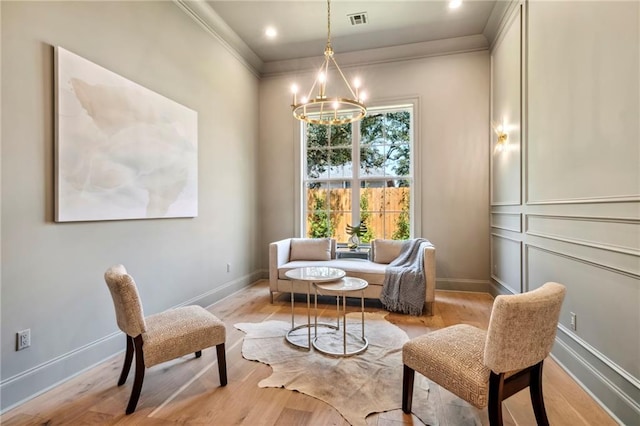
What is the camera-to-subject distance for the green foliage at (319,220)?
4910 mm

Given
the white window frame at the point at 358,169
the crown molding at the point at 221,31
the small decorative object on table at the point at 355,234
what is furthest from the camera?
the small decorative object on table at the point at 355,234

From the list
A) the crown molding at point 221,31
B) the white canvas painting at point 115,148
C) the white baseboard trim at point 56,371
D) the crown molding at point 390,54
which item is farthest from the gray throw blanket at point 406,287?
the crown molding at point 221,31

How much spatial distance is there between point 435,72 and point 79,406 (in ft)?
16.6

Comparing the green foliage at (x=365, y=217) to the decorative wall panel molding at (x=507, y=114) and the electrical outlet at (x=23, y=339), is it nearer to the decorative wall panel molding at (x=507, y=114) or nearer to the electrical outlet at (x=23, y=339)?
the decorative wall panel molding at (x=507, y=114)

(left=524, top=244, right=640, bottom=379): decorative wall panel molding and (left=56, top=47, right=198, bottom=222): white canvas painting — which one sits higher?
(left=56, top=47, right=198, bottom=222): white canvas painting

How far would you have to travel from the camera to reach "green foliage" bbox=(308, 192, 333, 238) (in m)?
4.91

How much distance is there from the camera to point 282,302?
3.86 m

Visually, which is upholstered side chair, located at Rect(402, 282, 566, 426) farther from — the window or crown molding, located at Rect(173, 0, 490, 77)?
crown molding, located at Rect(173, 0, 490, 77)

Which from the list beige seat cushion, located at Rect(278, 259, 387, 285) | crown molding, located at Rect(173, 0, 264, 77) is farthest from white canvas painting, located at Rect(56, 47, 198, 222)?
beige seat cushion, located at Rect(278, 259, 387, 285)

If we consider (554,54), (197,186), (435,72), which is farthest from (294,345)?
A: (435,72)

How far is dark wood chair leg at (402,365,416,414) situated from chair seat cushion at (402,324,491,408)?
0.19 ft

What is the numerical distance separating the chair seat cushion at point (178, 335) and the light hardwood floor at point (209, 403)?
0.95 ft

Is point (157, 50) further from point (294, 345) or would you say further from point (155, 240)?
point (294, 345)

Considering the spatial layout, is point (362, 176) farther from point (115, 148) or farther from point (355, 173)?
point (115, 148)
